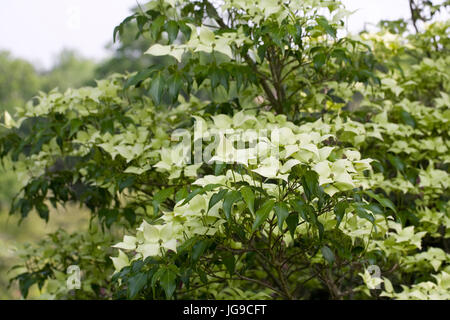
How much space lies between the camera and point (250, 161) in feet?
3.43

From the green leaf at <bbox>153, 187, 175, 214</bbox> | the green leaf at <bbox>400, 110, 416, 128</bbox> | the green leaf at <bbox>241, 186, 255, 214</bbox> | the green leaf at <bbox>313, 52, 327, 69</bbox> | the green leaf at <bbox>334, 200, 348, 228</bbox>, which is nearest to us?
the green leaf at <bbox>241, 186, 255, 214</bbox>

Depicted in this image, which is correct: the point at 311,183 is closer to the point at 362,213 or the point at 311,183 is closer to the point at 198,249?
the point at 362,213

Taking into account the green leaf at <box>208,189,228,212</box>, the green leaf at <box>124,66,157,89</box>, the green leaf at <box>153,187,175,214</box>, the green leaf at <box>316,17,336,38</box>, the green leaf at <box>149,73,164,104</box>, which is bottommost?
the green leaf at <box>208,189,228,212</box>

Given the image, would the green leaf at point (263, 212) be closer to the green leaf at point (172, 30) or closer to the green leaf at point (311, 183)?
the green leaf at point (311, 183)

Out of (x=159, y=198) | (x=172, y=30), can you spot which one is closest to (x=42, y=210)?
(x=159, y=198)

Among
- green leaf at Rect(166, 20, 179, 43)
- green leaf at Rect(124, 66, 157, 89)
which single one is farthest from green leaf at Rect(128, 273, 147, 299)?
green leaf at Rect(166, 20, 179, 43)

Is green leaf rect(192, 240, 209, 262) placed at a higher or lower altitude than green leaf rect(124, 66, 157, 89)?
lower

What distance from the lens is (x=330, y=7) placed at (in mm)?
1521

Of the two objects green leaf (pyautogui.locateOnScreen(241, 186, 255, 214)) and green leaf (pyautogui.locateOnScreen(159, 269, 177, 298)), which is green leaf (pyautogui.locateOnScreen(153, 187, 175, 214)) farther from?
green leaf (pyautogui.locateOnScreen(241, 186, 255, 214))

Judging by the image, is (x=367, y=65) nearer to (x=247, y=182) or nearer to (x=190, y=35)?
(x=190, y=35)

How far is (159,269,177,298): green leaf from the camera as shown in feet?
3.55

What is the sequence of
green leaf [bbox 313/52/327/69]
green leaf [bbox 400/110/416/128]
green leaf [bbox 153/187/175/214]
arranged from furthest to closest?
green leaf [bbox 400/110/416/128] < green leaf [bbox 313/52/327/69] < green leaf [bbox 153/187/175/214]

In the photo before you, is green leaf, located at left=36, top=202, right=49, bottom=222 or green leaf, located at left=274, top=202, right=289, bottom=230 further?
green leaf, located at left=36, top=202, right=49, bottom=222

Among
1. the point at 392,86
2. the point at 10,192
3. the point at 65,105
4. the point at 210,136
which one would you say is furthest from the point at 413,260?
the point at 10,192
